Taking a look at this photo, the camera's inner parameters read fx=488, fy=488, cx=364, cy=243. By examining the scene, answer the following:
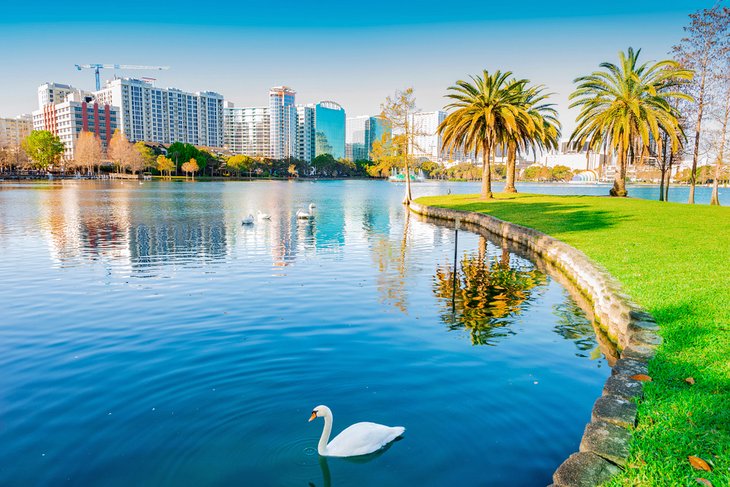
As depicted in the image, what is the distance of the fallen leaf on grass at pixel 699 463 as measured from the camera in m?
4.58

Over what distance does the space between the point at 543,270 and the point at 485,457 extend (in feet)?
44.0

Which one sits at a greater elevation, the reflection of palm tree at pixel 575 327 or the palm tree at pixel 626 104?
the palm tree at pixel 626 104

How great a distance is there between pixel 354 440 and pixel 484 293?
9.53m

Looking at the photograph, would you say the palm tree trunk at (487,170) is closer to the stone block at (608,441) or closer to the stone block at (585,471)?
the stone block at (608,441)

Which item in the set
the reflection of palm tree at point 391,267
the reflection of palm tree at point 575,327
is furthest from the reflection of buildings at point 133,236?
the reflection of palm tree at point 575,327

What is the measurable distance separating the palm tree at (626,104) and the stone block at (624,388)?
113ft

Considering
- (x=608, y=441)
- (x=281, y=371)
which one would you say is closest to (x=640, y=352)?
(x=608, y=441)

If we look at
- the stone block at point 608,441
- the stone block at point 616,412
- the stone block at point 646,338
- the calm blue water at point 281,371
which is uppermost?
the stone block at point 646,338

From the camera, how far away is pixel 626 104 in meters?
39.3

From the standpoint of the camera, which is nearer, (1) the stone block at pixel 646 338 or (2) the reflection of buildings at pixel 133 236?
(1) the stone block at pixel 646 338

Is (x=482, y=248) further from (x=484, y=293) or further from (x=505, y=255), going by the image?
(x=484, y=293)

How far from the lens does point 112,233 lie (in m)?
27.8

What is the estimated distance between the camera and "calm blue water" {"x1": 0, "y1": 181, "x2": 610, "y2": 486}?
6070 mm

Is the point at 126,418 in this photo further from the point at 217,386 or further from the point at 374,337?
the point at 374,337
